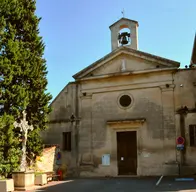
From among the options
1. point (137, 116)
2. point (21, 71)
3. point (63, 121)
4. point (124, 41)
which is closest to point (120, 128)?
point (137, 116)

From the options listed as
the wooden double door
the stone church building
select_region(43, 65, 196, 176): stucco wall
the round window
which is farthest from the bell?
the wooden double door

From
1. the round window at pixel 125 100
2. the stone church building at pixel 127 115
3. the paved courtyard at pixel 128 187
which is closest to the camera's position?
the paved courtyard at pixel 128 187

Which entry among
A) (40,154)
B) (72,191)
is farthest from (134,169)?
(72,191)

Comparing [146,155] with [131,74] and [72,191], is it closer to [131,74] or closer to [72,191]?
[131,74]

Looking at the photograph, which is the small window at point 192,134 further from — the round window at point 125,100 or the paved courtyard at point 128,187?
the round window at point 125,100

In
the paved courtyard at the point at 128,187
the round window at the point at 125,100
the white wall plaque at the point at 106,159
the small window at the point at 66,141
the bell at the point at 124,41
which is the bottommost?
the paved courtyard at the point at 128,187

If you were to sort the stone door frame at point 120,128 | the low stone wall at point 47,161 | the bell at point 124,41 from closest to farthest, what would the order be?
1. the low stone wall at point 47,161
2. the stone door frame at point 120,128
3. the bell at point 124,41

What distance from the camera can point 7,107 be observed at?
14516 mm

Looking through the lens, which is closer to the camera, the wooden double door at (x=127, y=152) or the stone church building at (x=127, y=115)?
the stone church building at (x=127, y=115)

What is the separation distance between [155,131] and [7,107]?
8707mm

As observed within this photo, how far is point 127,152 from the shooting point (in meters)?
18.7

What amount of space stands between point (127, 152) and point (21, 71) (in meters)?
8.23

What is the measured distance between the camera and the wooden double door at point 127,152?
60.5 ft

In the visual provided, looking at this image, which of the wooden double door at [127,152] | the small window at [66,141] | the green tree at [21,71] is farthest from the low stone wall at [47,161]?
the wooden double door at [127,152]
